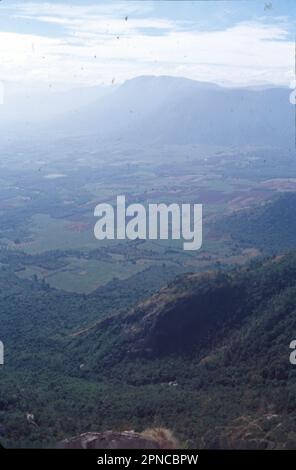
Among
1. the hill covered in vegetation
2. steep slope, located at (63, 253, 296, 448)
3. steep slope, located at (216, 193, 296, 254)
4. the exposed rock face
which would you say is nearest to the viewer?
the exposed rock face

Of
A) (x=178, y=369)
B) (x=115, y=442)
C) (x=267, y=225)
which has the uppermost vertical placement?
(x=267, y=225)

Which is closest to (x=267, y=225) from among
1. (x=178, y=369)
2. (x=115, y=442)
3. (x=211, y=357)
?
(x=211, y=357)

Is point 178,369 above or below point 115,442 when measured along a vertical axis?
below

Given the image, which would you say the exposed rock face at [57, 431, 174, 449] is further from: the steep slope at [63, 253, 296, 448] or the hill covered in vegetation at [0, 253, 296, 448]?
the steep slope at [63, 253, 296, 448]

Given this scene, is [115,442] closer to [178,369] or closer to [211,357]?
[178,369]

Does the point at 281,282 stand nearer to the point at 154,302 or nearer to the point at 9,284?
the point at 154,302

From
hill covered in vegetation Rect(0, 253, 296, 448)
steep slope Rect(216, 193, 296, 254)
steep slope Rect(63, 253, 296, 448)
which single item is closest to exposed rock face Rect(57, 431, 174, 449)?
hill covered in vegetation Rect(0, 253, 296, 448)

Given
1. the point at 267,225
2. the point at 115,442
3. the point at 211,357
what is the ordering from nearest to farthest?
the point at 115,442
the point at 211,357
the point at 267,225
